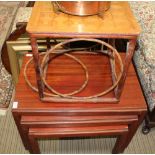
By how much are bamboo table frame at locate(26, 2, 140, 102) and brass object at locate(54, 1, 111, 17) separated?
0.06 feet

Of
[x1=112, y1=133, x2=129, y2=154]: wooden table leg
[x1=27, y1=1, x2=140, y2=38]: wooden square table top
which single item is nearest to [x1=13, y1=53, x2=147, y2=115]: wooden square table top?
[x1=112, y1=133, x2=129, y2=154]: wooden table leg

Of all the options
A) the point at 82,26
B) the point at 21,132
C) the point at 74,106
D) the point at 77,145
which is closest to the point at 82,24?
the point at 82,26

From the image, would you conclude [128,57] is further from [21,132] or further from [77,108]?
[21,132]

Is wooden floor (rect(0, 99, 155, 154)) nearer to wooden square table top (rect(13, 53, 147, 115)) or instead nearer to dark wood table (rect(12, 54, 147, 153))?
dark wood table (rect(12, 54, 147, 153))

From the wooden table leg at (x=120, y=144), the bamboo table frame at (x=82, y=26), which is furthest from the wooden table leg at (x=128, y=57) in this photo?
the wooden table leg at (x=120, y=144)

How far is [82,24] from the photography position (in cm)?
73

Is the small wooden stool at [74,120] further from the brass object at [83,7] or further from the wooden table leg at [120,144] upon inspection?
the brass object at [83,7]

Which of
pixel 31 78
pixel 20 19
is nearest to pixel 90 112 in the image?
pixel 31 78

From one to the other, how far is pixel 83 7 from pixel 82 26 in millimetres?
65

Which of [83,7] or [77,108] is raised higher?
[83,7]

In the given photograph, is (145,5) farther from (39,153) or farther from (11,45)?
(39,153)

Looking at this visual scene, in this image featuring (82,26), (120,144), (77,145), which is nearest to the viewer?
(82,26)

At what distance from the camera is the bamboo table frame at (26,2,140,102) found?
705 mm

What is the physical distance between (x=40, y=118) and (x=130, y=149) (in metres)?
0.64
